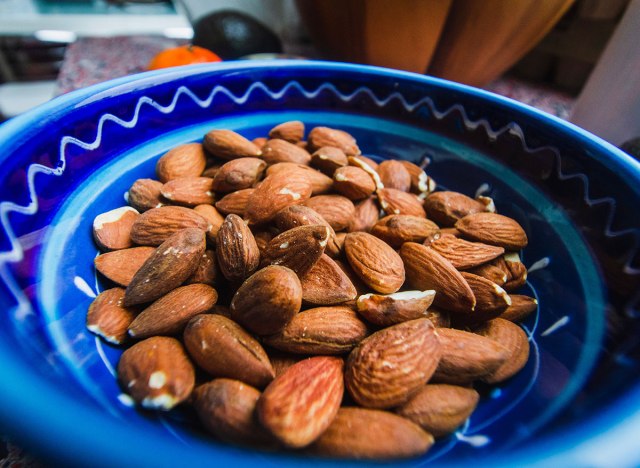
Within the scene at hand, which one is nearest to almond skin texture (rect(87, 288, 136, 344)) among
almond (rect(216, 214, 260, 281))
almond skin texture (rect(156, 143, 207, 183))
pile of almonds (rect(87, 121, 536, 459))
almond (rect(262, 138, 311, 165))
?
pile of almonds (rect(87, 121, 536, 459))

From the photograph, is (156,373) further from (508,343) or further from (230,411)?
(508,343)

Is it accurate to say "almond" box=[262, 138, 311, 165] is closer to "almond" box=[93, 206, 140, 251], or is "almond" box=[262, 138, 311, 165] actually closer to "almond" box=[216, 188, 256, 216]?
"almond" box=[216, 188, 256, 216]

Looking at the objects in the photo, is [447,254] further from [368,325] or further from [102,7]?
[102,7]

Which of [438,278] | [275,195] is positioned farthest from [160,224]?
[438,278]

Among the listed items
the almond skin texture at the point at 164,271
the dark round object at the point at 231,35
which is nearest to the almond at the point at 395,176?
the almond skin texture at the point at 164,271

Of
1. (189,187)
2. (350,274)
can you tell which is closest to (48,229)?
(189,187)

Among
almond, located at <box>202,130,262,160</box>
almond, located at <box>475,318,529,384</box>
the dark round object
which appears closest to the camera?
almond, located at <box>475,318,529,384</box>

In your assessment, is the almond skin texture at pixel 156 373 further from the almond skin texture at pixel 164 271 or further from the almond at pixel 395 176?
the almond at pixel 395 176
